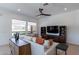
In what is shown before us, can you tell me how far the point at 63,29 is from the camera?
18.6ft

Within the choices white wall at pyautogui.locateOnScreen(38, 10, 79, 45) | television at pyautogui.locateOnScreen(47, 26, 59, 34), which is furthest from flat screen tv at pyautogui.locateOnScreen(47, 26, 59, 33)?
white wall at pyautogui.locateOnScreen(38, 10, 79, 45)

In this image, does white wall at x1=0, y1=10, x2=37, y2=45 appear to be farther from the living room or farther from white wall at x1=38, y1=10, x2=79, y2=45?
white wall at x1=38, y1=10, x2=79, y2=45

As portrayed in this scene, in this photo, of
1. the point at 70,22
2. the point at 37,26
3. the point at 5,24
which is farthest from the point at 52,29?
the point at 5,24

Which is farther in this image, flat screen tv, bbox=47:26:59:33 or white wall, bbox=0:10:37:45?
flat screen tv, bbox=47:26:59:33

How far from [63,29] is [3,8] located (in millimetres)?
3950

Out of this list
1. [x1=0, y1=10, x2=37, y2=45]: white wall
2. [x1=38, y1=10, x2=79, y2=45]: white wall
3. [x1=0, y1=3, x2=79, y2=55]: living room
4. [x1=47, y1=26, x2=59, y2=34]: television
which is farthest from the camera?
[x1=47, y1=26, x2=59, y2=34]: television

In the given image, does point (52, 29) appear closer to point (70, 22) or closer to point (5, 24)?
point (70, 22)

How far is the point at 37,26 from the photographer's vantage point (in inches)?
236

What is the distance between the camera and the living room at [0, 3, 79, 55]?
94.0 inches

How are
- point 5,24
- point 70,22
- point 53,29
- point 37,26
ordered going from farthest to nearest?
1. point 53,29
2. point 37,26
3. point 70,22
4. point 5,24

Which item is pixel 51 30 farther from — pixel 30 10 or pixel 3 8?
pixel 3 8

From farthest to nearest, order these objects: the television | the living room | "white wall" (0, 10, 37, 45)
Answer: the television < "white wall" (0, 10, 37, 45) < the living room

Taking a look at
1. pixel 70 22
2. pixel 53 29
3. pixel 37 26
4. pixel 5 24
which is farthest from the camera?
pixel 53 29
